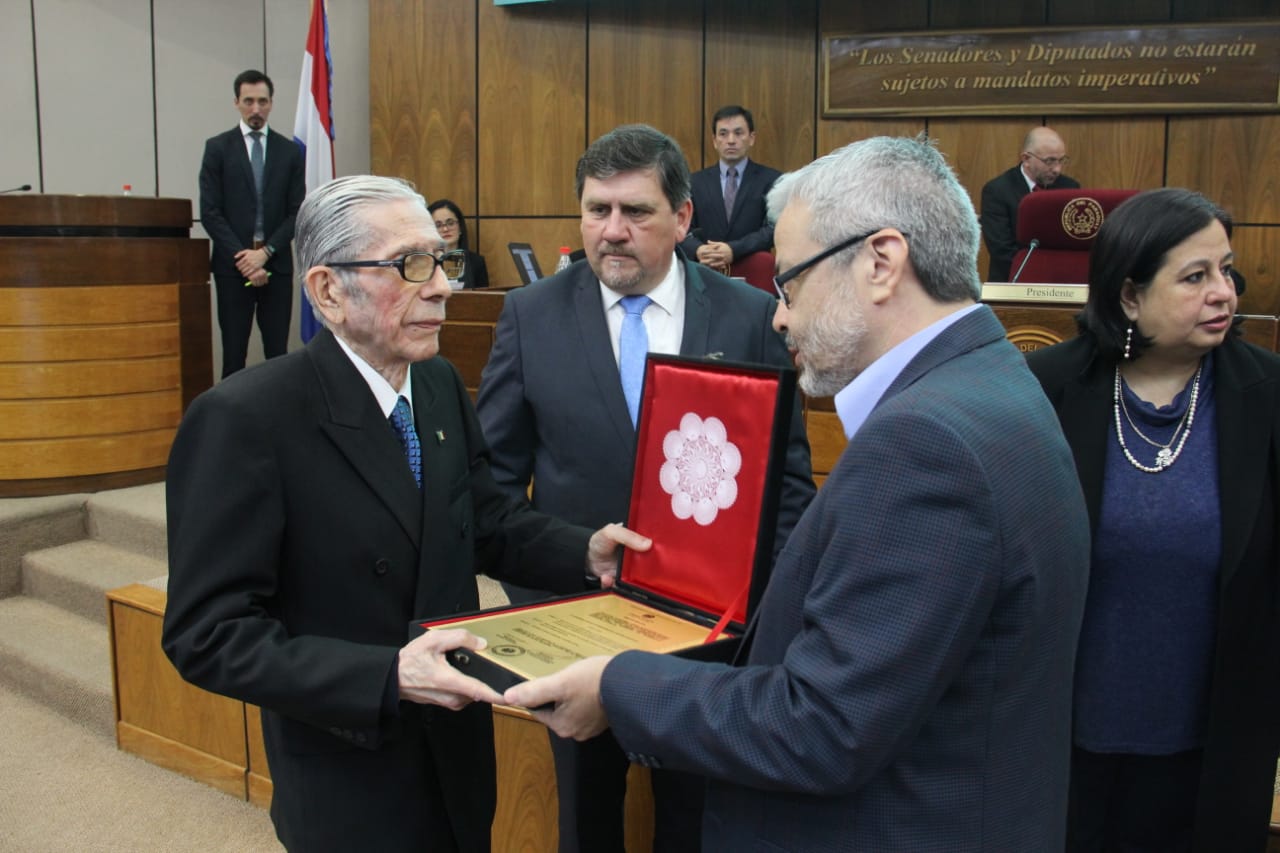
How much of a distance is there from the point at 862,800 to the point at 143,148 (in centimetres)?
752

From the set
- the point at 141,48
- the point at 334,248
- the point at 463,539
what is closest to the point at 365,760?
the point at 463,539

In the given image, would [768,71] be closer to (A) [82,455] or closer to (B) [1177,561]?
(A) [82,455]

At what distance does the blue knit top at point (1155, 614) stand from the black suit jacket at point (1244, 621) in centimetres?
3

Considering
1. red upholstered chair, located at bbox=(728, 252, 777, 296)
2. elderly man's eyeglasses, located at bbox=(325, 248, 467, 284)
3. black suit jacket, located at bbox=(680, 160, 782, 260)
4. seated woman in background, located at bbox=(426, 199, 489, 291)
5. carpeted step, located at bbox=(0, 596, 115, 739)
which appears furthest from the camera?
seated woman in background, located at bbox=(426, 199, 489, 291)

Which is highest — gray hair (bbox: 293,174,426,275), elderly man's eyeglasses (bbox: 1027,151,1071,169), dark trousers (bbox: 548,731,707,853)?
elderly man's eyeglasses (bbox: 1027,151,1071,169)

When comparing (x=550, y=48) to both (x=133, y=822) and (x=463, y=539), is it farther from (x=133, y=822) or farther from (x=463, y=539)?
(x=463, y=539)

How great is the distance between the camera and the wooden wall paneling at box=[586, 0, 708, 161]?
24.7 ft

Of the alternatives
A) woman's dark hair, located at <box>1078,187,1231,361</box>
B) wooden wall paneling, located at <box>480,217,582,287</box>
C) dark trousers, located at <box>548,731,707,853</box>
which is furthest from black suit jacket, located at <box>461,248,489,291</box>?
woman's dark hair, located at <box>1078,187,1231,361</box>

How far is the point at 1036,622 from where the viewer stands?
106 cm

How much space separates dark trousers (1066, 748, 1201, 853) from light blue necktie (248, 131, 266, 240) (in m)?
5.53

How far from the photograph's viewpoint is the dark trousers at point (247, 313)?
20.6 feet

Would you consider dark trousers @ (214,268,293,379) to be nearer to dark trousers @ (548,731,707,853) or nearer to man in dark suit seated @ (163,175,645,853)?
dark trousers @ (548,731,707,853)

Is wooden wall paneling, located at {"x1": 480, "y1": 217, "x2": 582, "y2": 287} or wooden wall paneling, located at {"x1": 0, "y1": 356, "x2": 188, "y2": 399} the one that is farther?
wooden wall paneling, located at {"x1": 480, "y1": 217, "x2": 582, "y2": 287}

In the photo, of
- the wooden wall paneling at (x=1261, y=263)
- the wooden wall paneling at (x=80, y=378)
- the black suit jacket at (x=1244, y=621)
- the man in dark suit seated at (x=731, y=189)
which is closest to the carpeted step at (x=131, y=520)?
the wooden wall paneling at (x=80, y=378)
